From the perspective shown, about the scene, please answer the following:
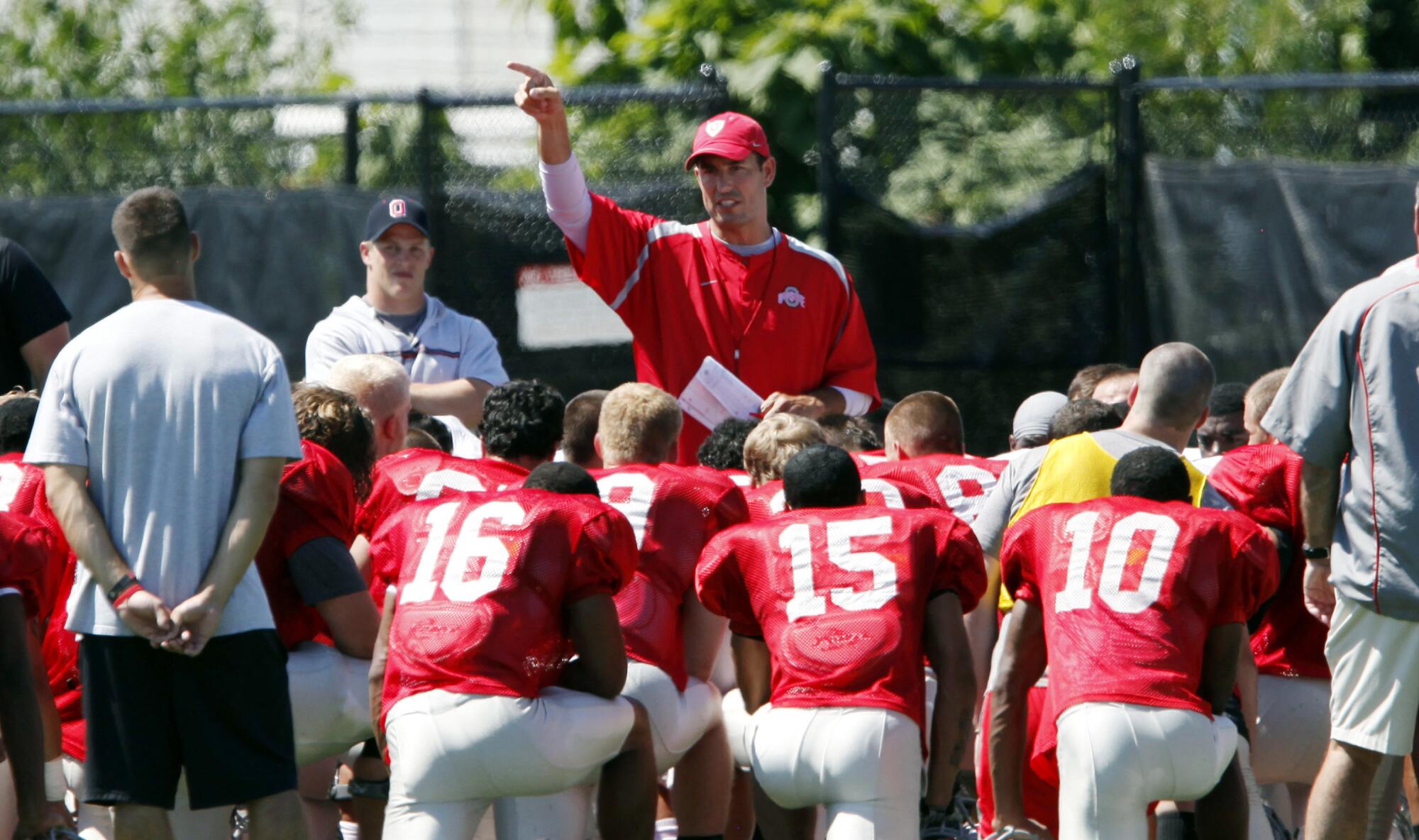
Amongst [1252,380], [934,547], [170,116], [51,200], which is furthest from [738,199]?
[170,116]

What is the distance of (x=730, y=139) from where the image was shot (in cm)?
639

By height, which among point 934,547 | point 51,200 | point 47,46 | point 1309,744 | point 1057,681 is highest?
point 47,46

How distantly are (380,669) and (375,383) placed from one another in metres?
1.41

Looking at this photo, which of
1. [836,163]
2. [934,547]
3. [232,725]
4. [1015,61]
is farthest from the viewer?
[1015,61]

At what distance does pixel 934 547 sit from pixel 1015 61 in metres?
8.15

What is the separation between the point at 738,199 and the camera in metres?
6.50

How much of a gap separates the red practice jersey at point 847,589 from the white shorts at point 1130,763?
408mm

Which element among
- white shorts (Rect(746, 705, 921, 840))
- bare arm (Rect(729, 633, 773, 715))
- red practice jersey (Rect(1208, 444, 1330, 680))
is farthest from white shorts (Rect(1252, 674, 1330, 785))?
bare arm (Rect(729, 633, 773, 715))

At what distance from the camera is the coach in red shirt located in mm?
6477

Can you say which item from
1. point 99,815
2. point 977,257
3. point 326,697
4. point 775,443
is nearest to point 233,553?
point 326,697

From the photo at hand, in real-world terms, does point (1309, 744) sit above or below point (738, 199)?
below

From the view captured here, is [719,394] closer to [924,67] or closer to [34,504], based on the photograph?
[34,504]

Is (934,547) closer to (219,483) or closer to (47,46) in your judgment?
(219,483)

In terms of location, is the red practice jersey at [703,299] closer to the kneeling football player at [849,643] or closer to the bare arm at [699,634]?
the bare arm at [699,634]
